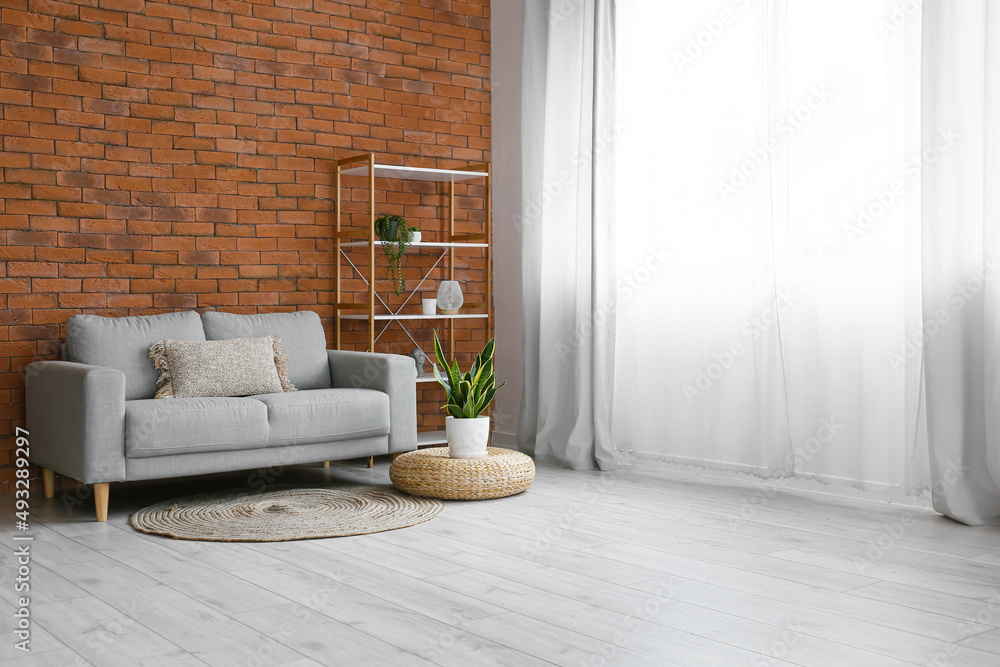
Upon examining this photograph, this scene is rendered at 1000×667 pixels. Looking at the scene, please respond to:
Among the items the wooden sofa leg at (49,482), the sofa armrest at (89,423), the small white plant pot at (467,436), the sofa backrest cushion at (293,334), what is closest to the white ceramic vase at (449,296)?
the sofa backrest cushion at (293,334)

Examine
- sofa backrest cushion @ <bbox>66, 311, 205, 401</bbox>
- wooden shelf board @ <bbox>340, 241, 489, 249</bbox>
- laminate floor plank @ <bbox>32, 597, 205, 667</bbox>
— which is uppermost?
wooden shelf board @ <bbox>340, 241, 489, 249</bbox>

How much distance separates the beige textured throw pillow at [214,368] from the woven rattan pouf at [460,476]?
77 cm

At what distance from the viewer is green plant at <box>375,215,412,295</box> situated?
5.19 meters

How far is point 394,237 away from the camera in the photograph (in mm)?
5215

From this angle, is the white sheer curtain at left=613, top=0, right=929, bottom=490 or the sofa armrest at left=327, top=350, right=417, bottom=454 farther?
the sofa armrest at left=327, top=350, right=417, bottom=454

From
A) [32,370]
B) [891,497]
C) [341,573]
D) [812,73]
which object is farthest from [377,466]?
[812,73]

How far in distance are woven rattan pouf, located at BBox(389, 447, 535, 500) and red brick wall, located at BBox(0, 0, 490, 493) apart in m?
1.46

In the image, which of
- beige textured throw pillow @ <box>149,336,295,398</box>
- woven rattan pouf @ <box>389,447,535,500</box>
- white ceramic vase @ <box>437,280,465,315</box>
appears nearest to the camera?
woven rattan pouf @ <box>389,447,535,500</box>

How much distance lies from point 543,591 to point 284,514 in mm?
1457

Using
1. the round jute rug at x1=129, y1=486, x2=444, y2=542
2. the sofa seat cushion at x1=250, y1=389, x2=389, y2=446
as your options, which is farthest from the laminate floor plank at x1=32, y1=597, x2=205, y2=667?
the sofa seat cushion at x1=250, y1=389, x2=389, y2=446

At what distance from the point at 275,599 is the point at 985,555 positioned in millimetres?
2217

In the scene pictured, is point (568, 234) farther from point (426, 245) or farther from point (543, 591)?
point (543, 591)

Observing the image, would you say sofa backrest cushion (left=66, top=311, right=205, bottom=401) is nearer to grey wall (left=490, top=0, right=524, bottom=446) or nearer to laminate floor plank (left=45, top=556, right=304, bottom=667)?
laminate floor plank (left=45, top=556, right=304, bottom=667)

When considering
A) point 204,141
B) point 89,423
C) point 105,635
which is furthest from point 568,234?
point 105,635
